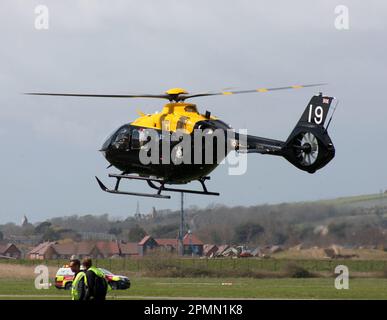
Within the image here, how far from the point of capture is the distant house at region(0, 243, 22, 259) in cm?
7071

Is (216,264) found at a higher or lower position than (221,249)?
lower

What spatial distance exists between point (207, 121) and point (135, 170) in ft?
11.2

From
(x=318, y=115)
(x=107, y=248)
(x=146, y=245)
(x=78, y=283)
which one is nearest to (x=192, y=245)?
(x=146, y=245)

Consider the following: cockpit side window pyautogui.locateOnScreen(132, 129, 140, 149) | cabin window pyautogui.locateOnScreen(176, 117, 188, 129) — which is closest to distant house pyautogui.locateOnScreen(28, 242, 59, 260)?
cockpit side window pyautogui.locateOnScreen(132, 129, 140, 149)

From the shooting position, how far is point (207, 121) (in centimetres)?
2925

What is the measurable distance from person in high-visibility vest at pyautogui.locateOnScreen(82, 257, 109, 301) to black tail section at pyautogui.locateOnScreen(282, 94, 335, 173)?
14.8 meters

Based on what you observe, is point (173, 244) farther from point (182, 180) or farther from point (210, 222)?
point (182, 180)

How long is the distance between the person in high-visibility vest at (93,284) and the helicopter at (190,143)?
13.7 m

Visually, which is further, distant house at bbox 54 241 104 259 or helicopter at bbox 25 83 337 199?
distant house at bbox 54 241 104 259

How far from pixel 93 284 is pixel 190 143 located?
1427 cm

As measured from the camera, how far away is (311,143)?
2933cm

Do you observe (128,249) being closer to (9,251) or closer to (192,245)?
(192,245)

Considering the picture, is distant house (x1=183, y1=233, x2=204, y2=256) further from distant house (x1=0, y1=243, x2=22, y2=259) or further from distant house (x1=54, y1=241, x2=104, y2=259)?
distant house (x1=0, y1=243, x2=22, y2=259)
